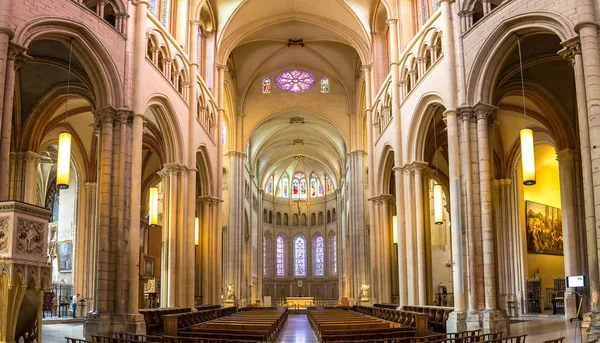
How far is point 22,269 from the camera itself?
9688 mm

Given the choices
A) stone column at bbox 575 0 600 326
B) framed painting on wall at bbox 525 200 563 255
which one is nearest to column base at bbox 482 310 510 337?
stone column at bbox 575 0 600 326

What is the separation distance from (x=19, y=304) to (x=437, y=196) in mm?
15324

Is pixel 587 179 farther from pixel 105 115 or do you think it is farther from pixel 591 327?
pixel 105 115

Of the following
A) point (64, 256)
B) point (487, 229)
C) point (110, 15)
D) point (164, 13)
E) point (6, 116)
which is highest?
point (164, 13)

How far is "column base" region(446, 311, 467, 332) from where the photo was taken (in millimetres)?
17609

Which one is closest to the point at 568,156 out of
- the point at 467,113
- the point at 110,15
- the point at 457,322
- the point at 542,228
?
the point at 467,113

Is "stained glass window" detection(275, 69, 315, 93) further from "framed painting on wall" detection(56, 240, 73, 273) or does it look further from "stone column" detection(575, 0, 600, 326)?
"stone column" detection(575, 0, 600, 326)

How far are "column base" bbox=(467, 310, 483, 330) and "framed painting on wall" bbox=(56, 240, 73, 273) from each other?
22999mm

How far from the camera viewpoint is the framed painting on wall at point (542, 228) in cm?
3291

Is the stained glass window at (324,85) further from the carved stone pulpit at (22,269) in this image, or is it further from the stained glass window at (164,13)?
the carved stone pulpit at (22,269)

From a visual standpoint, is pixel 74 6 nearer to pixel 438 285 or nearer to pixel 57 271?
pixel 57 271

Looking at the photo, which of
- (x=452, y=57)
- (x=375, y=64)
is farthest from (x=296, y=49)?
(x=452, y=57)

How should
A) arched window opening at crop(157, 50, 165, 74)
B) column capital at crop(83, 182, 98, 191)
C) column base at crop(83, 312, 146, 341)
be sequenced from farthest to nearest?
column capital at crop(83, 182, 98, 191) < arched window opening at crop(157, 50, 165, 74) < column base at crop(83, 312, 146, 341)

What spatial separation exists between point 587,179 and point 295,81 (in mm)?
33569
